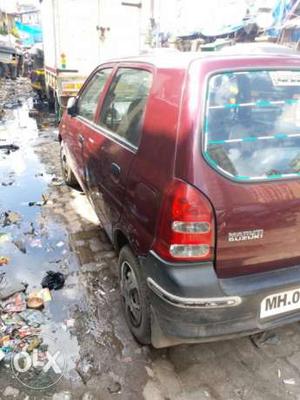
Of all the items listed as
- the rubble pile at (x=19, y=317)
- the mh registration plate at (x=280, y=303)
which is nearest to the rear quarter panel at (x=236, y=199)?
the mh registration plate at (x=280, y=303)

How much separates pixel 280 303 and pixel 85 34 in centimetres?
976

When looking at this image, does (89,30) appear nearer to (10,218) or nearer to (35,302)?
(10,218)

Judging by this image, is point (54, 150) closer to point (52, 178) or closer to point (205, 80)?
point (52, 178)

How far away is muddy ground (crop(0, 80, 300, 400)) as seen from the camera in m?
2.39

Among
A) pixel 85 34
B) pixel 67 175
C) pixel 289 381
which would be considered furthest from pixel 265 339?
pixel 85 34

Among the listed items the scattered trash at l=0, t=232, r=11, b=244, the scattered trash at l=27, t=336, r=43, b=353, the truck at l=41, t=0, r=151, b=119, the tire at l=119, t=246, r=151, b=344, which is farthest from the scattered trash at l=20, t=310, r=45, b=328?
the truck at l=41, t=0, r=151, b=119

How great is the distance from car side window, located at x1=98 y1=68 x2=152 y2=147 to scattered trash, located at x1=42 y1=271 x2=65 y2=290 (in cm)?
146

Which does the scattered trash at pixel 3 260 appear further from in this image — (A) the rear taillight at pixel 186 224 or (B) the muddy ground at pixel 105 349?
(A) the rear taillight at pixel 186 224

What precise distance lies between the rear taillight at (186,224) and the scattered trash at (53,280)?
1706 mm

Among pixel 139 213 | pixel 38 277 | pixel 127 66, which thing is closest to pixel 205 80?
pixel 139 213

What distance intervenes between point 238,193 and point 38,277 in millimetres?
2330

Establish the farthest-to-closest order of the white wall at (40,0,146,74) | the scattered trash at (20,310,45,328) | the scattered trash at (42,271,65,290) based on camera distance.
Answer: the white wall at (40,0,146,74), the scattered trash at (42,271,65,290), the scattered trash at (20,310,45,328)

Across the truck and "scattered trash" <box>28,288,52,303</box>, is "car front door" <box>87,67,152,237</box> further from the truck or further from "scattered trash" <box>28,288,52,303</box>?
the truck

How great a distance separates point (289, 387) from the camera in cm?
240
